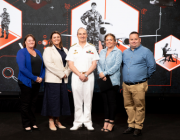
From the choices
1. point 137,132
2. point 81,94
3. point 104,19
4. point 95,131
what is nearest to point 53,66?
point 81,94

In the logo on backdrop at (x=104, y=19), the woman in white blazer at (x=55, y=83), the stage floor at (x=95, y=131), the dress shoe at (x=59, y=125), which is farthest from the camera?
the logo on backdrop at (x=104, y=19)

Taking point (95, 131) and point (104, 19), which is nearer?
point (95, 131)

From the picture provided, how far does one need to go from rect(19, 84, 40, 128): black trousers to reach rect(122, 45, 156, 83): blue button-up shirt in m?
1.52

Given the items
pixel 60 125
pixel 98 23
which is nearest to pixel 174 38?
pixel 98 23

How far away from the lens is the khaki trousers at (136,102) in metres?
2.59

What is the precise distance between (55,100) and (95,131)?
2.70ft

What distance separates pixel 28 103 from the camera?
9.04 ft

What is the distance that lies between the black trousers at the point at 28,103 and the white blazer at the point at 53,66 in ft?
0.94

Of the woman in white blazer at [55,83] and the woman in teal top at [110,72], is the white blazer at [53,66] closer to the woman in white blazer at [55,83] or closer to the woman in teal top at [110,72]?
the woman in white blazer at [55,83]

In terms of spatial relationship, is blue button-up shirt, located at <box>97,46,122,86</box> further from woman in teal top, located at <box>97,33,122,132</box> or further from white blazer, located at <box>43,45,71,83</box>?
white blazer, located at <box>43,45,71,83</box>

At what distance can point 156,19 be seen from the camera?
410cm

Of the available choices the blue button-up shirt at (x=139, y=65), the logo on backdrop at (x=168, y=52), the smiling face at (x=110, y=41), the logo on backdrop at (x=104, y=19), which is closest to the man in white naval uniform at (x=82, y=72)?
the smiling face at (x=110, y=41)

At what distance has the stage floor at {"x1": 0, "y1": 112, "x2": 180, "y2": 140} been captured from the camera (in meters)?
2.53

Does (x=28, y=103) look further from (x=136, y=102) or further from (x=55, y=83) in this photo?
(x=136, y=102)
